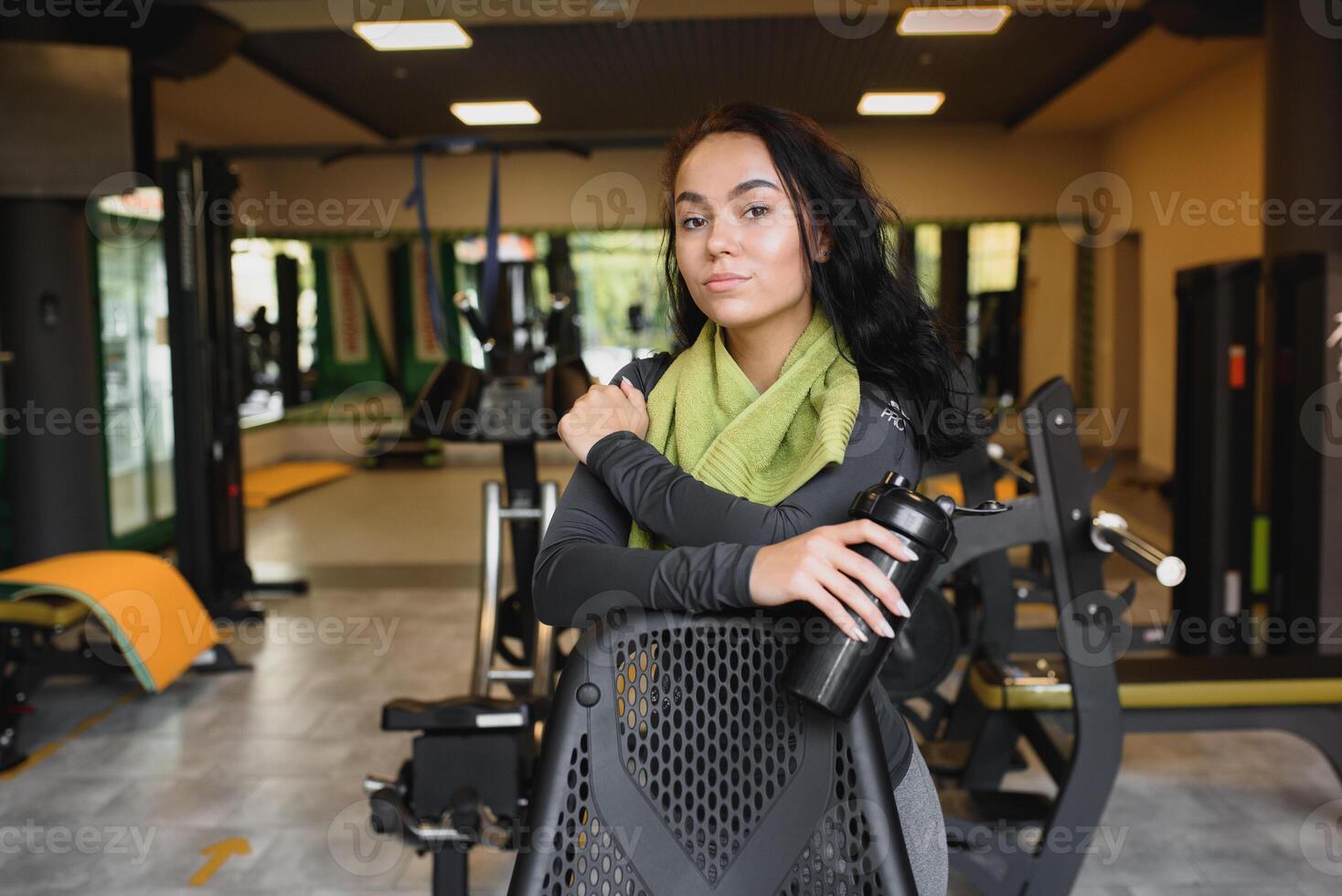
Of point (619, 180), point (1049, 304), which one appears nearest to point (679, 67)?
point (619, 180)

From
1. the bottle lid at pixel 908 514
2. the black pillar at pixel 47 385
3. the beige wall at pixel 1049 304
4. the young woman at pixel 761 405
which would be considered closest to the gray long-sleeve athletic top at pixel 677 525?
the young woman at pixel 761 405

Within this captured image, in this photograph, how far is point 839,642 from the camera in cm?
89

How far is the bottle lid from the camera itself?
892mm

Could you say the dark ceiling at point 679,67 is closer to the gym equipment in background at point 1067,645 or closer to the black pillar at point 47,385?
the black pillar at point 47,385

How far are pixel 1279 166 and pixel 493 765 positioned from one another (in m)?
4.21

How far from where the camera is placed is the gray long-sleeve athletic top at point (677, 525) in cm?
95

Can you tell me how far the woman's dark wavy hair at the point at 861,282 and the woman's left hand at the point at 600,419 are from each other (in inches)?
8.9

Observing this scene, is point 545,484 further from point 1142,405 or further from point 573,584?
point 1142,405

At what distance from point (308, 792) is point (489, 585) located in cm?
81

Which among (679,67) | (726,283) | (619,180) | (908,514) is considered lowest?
(908,514)

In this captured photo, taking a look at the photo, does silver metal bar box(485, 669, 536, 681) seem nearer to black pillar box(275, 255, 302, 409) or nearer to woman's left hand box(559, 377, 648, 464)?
woman's left hand box(559, 377, 648, 464)

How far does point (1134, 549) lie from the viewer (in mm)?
1961

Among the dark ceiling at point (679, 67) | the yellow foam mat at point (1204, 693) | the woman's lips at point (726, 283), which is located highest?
the dark ceiling at point (679, 67)

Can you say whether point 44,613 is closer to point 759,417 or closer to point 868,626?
point 759,417
